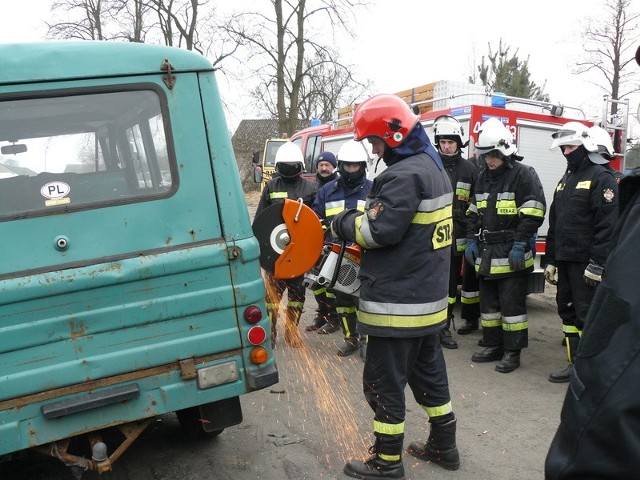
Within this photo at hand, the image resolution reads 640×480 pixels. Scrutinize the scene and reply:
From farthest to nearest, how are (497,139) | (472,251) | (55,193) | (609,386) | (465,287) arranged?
(465,287) → (472,251) → (497,139) → (55,193) → (609,386)

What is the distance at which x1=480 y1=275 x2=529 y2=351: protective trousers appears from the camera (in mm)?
5086

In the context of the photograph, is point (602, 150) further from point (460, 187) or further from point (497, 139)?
point (460, 187)

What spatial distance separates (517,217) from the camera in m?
5.11

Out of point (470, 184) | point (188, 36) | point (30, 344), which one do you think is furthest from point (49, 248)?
point (188, 36)

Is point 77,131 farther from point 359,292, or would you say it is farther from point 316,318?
point 316,318

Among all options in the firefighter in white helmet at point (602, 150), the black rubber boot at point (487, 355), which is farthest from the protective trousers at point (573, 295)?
the firefighter in white helmet at point (602, 150)

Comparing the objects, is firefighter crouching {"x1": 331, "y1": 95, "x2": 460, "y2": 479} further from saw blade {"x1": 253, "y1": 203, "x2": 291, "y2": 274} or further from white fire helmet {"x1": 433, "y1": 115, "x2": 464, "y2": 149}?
white fire helmet {"x1": 433, "y1": 115, "x2": 464, "y2": 149}

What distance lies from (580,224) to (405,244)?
7.59 ft

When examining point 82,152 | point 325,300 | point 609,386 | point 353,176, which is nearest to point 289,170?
point 353,176

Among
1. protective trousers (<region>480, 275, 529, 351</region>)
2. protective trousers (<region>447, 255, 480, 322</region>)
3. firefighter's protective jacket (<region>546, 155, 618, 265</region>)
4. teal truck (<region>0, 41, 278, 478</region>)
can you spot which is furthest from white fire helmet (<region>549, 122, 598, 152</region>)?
teal truck (<region>0, 41, 278, 478</region>)

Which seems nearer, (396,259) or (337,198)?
(396,259)

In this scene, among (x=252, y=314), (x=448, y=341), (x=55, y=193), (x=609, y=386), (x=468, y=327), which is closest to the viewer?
(x=609, y=386)

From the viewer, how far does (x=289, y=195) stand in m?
6.00

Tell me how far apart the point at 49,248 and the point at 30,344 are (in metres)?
0.45
